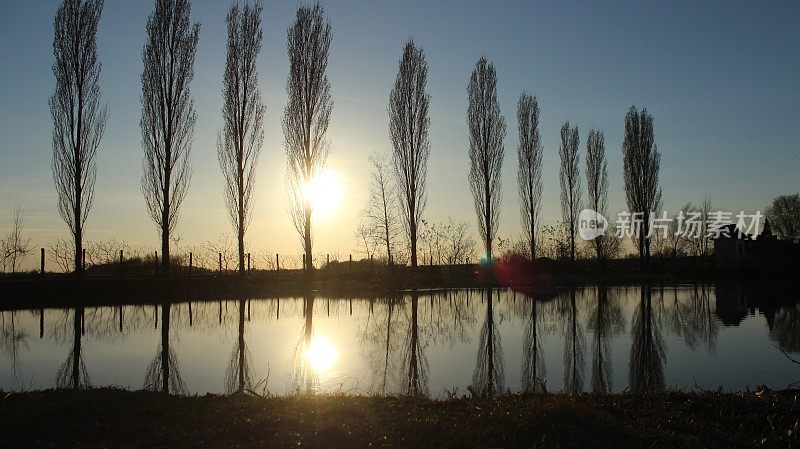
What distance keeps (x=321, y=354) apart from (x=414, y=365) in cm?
174

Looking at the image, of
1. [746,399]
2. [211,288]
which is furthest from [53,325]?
[746,399]

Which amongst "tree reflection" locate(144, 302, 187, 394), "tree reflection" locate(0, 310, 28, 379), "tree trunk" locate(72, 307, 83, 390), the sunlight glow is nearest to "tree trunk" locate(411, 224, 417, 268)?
"tree trunk" locate(72, 307, 83, 390)

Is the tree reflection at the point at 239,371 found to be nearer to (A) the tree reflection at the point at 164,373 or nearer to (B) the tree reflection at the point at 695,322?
(A) the tree reflection at the point at 164,373

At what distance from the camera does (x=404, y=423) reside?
4.83 metres

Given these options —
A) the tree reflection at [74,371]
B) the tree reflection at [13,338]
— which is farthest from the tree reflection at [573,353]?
the tree reflection at [13,338]

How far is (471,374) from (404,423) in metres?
3.51

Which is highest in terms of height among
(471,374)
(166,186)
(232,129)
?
(232,129)

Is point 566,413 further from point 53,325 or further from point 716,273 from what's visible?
point 716,273

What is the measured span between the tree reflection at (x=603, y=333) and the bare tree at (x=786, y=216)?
46476mm

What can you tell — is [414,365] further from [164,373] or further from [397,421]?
[397,421]

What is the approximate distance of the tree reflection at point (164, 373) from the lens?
741cm

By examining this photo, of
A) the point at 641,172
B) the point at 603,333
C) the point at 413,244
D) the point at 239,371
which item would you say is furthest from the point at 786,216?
the point at 239,371

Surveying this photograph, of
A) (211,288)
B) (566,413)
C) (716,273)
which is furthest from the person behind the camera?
(716,273)

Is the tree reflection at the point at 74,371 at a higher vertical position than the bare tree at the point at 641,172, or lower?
lower
